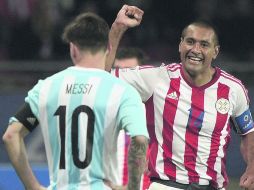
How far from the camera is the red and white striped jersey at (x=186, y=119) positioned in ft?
20.0

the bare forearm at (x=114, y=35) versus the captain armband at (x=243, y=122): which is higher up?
the bare forearm at (x=114, y=35)

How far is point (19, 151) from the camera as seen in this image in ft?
15.4

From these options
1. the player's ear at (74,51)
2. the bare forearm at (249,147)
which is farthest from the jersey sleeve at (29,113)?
the bare forearm at (249,147)

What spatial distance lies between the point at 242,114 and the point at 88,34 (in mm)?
1911

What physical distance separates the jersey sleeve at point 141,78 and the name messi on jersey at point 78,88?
146 centimetres

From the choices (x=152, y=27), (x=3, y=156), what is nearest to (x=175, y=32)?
(x=152, y=27)

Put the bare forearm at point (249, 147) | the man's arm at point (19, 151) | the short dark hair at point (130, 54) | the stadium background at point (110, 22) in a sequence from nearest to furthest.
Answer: the man's arm at point (19, 151)
the bare forearm at point (249, 147)
the short dark hair at point (130, 54)
the stadium background at point (110, 22)

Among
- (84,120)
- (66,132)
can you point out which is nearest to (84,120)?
(84,120)

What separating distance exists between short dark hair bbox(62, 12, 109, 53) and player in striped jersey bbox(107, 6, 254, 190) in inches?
57.3

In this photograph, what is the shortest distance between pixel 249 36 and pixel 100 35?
8849mm

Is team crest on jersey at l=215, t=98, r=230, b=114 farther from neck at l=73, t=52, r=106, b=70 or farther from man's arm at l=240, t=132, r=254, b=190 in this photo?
neck at l=73, t=52, r=106, b=70

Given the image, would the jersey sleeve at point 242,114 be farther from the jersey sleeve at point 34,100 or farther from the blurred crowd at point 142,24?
the blurred crowd at point 142,24

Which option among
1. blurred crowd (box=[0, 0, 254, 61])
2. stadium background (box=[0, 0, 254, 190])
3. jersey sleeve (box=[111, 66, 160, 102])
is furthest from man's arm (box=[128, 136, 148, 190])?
blurred crowd (box=[0, 0, 254, 61])

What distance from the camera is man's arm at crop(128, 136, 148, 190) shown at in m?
4.63
